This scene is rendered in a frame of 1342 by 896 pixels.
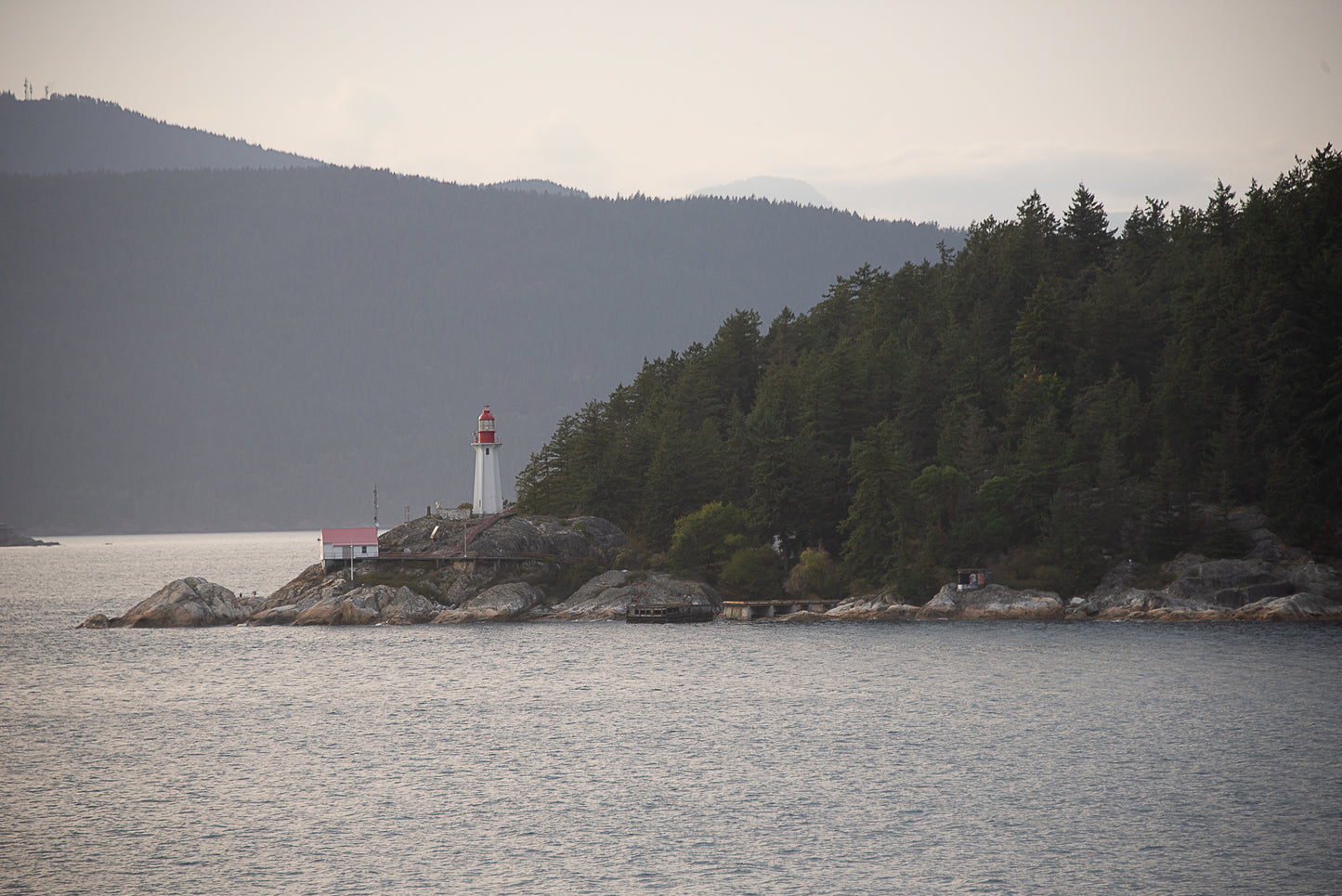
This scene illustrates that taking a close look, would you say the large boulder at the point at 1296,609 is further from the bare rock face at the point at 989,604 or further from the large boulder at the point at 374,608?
the large boulder at the point at 374,608

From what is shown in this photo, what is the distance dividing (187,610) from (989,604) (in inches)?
2499

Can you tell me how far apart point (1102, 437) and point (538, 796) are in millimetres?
62781

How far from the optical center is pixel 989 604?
8419 cm

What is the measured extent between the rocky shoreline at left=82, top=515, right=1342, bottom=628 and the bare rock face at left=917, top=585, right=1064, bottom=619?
68 mm

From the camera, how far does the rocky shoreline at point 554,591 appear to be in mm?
78688

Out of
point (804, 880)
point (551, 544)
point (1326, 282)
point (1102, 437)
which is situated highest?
point (1326, 282)

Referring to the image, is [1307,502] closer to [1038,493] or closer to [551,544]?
[1038,493]

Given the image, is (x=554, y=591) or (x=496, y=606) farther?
(x=554, y=591)

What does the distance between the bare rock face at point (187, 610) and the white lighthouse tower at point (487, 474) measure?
68.7ft

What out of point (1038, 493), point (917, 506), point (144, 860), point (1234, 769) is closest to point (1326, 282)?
point (1038, 493)

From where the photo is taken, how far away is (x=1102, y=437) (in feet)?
290

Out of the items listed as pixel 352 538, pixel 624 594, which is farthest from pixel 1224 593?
pixel 352 538

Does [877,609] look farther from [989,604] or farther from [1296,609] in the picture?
[1296,609]

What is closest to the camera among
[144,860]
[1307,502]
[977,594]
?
[144,860]
